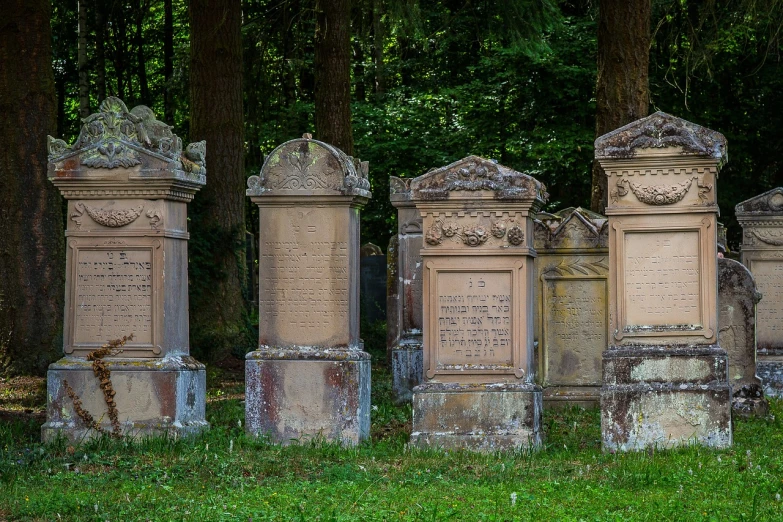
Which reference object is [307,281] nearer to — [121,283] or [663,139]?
[121,283]

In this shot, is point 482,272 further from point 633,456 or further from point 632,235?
point 633,456

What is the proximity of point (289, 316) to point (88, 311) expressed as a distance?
1.71m

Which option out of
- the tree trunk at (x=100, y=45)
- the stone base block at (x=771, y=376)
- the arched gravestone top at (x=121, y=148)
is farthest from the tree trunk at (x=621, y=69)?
the tree trunk at (x=100, y=45)

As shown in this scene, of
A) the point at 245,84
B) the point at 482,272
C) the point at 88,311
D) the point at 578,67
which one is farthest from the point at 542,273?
the point at 578,67

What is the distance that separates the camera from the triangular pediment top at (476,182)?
986cm

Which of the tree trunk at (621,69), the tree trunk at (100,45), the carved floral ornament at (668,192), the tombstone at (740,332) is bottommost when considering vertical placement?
the tombstone at (740,332)

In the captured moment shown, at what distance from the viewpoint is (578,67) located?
25656 millimetres

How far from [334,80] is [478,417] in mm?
9563

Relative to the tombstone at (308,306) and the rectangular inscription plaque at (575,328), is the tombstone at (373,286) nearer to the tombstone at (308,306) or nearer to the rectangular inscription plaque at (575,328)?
the rectangular inscription plaque at (575,328)

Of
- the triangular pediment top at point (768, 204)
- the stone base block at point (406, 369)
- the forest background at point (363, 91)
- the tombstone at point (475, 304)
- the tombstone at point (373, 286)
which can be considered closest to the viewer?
the tombstone at point (475, 304)

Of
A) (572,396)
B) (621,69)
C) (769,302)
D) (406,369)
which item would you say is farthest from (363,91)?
(572,396)

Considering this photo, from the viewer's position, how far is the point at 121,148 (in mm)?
10062

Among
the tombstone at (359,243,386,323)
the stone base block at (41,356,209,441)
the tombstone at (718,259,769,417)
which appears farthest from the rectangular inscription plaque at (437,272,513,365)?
the tombstone at (359,243,386,323)

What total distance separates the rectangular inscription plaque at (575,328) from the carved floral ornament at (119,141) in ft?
14.5
